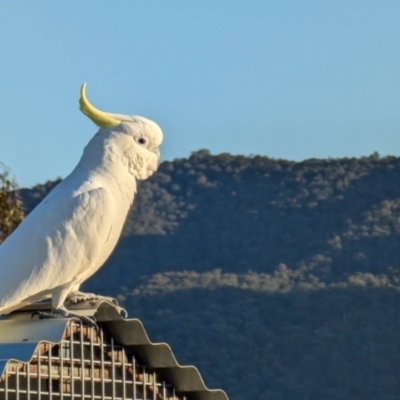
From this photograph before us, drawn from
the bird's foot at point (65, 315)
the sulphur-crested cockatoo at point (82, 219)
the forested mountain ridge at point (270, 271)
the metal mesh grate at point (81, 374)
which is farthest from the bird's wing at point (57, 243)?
the forested mountain ridge at point (270, 271)

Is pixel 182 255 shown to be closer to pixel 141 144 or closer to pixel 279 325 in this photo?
pixel 279 325

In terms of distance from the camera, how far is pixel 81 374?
684 cm

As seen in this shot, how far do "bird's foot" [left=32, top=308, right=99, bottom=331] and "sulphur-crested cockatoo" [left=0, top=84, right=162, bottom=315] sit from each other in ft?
0.06

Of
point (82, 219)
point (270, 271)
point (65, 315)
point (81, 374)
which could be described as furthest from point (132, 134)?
point (270, 271)

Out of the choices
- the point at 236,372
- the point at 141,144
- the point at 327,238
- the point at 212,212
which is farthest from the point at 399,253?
the point at 141,144

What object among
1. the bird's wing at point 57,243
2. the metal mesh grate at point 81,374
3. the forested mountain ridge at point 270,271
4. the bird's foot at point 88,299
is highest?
the forested mountain ridge at point 270,271

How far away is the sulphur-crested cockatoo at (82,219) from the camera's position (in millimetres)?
7180

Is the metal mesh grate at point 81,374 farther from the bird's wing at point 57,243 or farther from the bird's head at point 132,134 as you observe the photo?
the bird's head at point 132,134

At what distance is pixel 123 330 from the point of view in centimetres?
713

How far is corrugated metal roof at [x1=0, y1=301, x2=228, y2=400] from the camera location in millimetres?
6508

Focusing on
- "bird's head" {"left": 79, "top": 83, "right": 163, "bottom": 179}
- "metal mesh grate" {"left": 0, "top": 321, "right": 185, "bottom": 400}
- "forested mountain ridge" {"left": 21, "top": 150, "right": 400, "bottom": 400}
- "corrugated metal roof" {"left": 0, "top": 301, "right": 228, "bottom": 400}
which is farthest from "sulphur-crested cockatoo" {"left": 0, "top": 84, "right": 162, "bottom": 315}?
"forested mountain ridge" {"left": 21, "top": 150, "right": 400, "bottom": 400}

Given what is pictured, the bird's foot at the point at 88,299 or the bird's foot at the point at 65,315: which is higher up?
the bird's foot at the point at 88,299

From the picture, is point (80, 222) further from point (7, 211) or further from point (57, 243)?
point (7, 211)

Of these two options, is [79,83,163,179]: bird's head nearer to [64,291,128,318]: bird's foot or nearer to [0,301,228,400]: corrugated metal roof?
[64,291,128,318]: bird's foot
